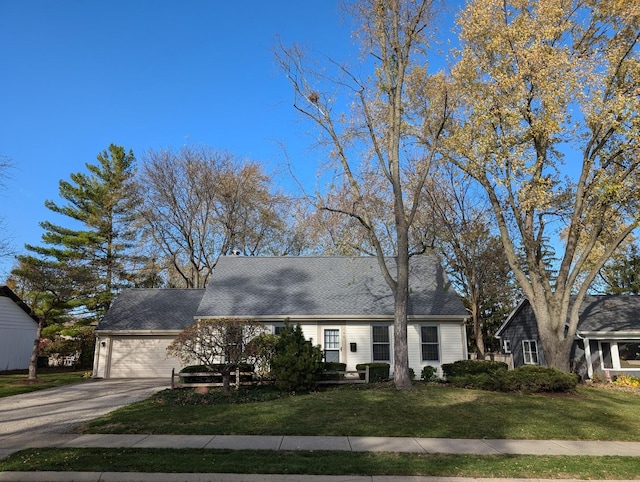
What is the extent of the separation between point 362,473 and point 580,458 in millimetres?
3785

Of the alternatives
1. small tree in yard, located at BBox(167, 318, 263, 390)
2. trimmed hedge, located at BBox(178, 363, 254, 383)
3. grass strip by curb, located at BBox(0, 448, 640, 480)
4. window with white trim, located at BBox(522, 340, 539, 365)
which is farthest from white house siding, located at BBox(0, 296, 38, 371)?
window with white trim, located at BBox(522, 340, 539, 365)

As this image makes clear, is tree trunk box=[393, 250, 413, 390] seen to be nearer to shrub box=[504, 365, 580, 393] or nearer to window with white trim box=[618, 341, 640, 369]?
shrub box=[504, 365, 580, 393]

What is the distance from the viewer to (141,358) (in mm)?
22156

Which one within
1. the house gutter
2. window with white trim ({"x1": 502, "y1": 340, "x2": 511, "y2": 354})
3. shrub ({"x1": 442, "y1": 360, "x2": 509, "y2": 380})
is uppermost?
the house gutter

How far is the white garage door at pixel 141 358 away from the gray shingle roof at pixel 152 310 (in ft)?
2.34

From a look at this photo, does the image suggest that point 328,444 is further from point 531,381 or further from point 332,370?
point 531,381

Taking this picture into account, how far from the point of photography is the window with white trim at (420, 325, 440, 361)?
63.1 feet

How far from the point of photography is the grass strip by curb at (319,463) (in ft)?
20.8

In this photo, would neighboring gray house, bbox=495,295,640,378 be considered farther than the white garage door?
No

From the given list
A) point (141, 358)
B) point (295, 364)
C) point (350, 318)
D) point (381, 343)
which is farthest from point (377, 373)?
point (141, 358)

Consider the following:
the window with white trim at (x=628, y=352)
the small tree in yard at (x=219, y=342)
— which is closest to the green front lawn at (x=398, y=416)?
the small tree in yard at (x=219, y=342)

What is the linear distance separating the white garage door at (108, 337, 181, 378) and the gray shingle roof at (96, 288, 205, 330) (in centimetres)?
71

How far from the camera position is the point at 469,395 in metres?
12.7

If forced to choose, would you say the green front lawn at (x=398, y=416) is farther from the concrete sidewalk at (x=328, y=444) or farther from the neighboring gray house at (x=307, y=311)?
the neighboring gray house at (x=307, y=311)
